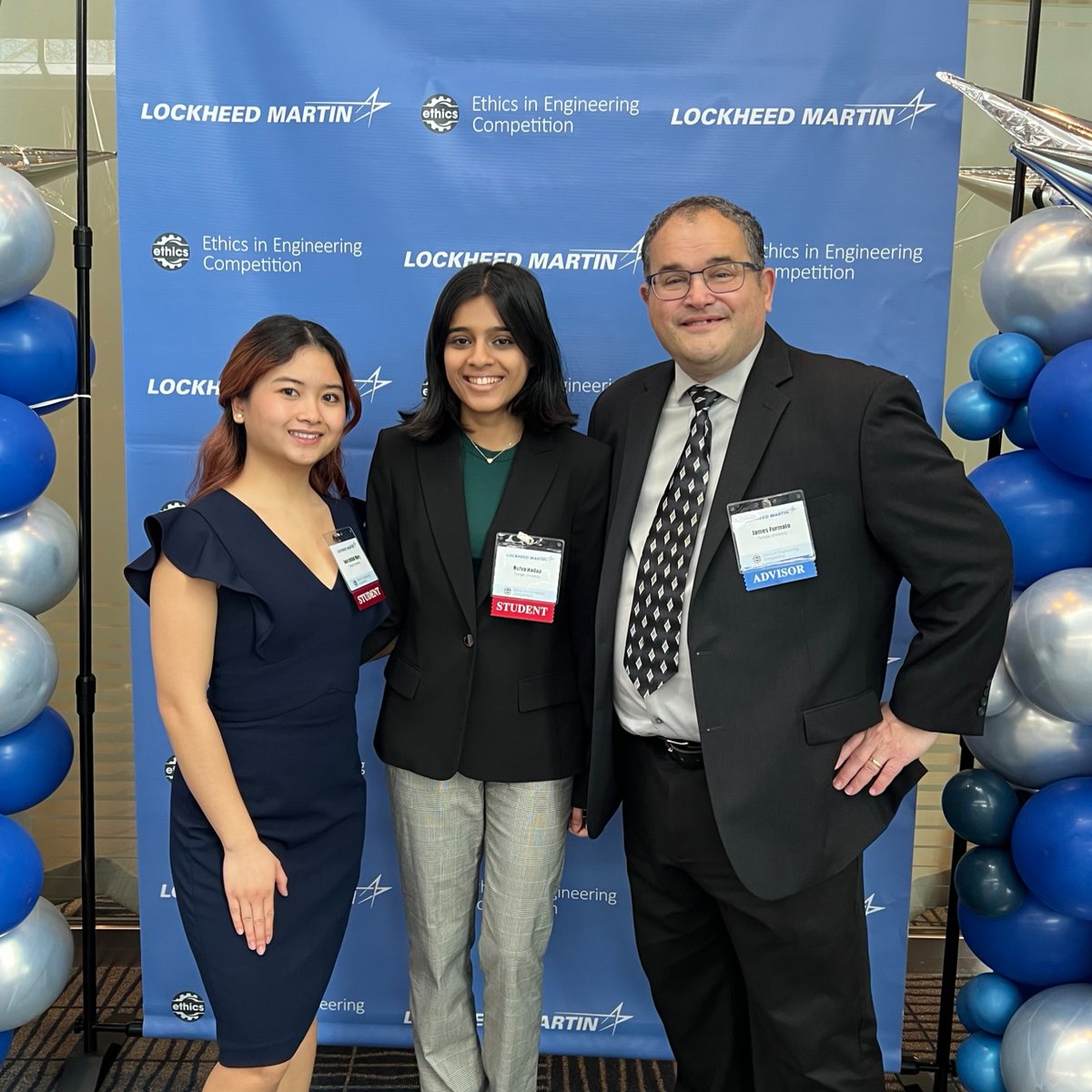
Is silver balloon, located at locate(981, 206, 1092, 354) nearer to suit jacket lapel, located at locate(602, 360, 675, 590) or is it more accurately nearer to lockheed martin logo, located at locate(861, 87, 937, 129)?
lockheed martin logo, located at locate(861, 87, 937, 129)

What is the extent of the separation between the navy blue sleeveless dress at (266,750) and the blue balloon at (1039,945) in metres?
1.37

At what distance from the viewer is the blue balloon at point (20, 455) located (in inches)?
81.9

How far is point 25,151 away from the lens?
2.46 metres

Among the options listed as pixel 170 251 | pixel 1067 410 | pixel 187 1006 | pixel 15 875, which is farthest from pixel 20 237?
pixel 1067 410

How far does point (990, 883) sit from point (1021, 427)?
3.10ft

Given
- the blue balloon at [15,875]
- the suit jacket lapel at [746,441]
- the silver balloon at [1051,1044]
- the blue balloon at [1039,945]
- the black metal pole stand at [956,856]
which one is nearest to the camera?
the suit jacket lapel at [746,441]

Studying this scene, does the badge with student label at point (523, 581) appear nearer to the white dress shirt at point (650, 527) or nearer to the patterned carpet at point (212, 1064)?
the white dress shirt at point (650, 527)

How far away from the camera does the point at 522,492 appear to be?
1.98m

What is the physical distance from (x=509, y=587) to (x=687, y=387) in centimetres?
53

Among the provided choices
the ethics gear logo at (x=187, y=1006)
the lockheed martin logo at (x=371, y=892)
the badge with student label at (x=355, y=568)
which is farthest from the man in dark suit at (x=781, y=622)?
the ethics gear logo at (x=187, y=1006)

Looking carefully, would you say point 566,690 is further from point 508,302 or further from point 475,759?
point 508,302

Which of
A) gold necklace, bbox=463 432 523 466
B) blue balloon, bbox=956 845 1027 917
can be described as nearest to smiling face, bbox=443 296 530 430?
gold necklace, bbox=463 432 523 466

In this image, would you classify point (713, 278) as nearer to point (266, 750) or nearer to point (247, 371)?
point (247, 371)

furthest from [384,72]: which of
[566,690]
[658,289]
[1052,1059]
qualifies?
[1052,1059]
